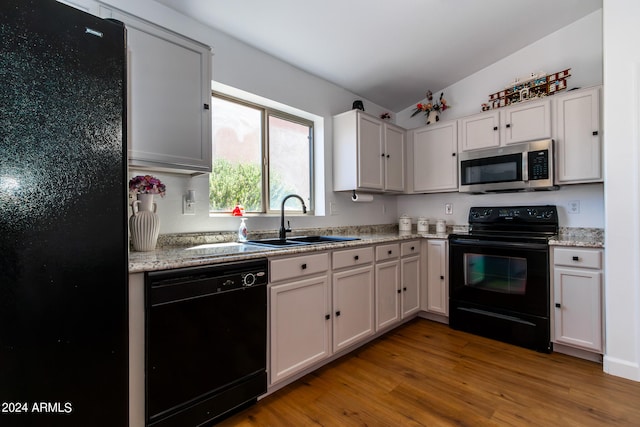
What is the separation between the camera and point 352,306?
236 centimetres

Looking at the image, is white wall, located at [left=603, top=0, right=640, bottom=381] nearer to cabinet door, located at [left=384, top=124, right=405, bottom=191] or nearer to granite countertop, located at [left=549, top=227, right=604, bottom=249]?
granite countertop, located at [left=549, top=227, right=604, bottom=249]

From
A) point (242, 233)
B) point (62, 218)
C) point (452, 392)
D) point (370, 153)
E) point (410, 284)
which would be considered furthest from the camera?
point (370, 153)

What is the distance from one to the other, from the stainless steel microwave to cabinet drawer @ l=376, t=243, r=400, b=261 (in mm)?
1014

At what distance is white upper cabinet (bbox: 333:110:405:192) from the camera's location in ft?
9.87

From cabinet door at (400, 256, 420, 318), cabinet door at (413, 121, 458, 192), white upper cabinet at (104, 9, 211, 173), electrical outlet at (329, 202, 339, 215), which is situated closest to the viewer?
white upper cabinet at (104, 9, 211, 173)

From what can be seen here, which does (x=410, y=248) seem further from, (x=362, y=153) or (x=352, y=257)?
(x=362, y=153)

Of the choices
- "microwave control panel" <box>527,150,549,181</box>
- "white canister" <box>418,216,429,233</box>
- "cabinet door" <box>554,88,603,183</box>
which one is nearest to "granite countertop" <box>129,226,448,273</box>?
"white canister" <box>418,216,429,233</box>

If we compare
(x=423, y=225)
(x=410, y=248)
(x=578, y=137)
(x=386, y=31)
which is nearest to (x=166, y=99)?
(x=386, y=31)

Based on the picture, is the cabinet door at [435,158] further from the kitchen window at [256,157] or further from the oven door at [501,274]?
the kitchen window at [256,157]

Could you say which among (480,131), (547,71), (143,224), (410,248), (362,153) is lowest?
(410,248)

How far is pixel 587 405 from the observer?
176 centimetres

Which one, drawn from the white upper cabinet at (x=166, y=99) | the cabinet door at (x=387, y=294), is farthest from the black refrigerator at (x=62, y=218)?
the cabinet door at (x=387, y=294)

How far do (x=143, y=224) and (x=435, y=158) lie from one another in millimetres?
2925

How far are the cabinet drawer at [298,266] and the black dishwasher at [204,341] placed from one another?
78mm
